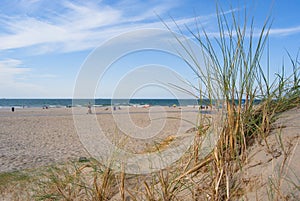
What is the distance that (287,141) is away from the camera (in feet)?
8.31

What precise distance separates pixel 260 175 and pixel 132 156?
185cm

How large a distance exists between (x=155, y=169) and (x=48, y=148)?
311 inches

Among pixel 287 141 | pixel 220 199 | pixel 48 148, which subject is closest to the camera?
pixel 220 199

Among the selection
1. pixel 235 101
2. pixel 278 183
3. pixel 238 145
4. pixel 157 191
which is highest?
pixel 235 101

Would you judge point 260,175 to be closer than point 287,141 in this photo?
Yes

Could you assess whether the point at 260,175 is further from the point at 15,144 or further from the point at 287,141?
the point at 15,144

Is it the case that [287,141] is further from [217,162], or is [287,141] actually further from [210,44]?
[210,44]

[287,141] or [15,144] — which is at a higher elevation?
[287,141]

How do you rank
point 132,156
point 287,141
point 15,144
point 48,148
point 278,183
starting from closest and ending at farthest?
point 278,183 → point 287,141 → point 132,156 → point 48,148 → point 15,144

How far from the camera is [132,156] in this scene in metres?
3.84

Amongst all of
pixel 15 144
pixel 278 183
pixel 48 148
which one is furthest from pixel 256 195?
pixel 15 144

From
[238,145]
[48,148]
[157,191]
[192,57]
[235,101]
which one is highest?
[192,57]

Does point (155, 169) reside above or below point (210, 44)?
Answer: below

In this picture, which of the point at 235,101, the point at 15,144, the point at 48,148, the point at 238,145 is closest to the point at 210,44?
the point at 235,101
